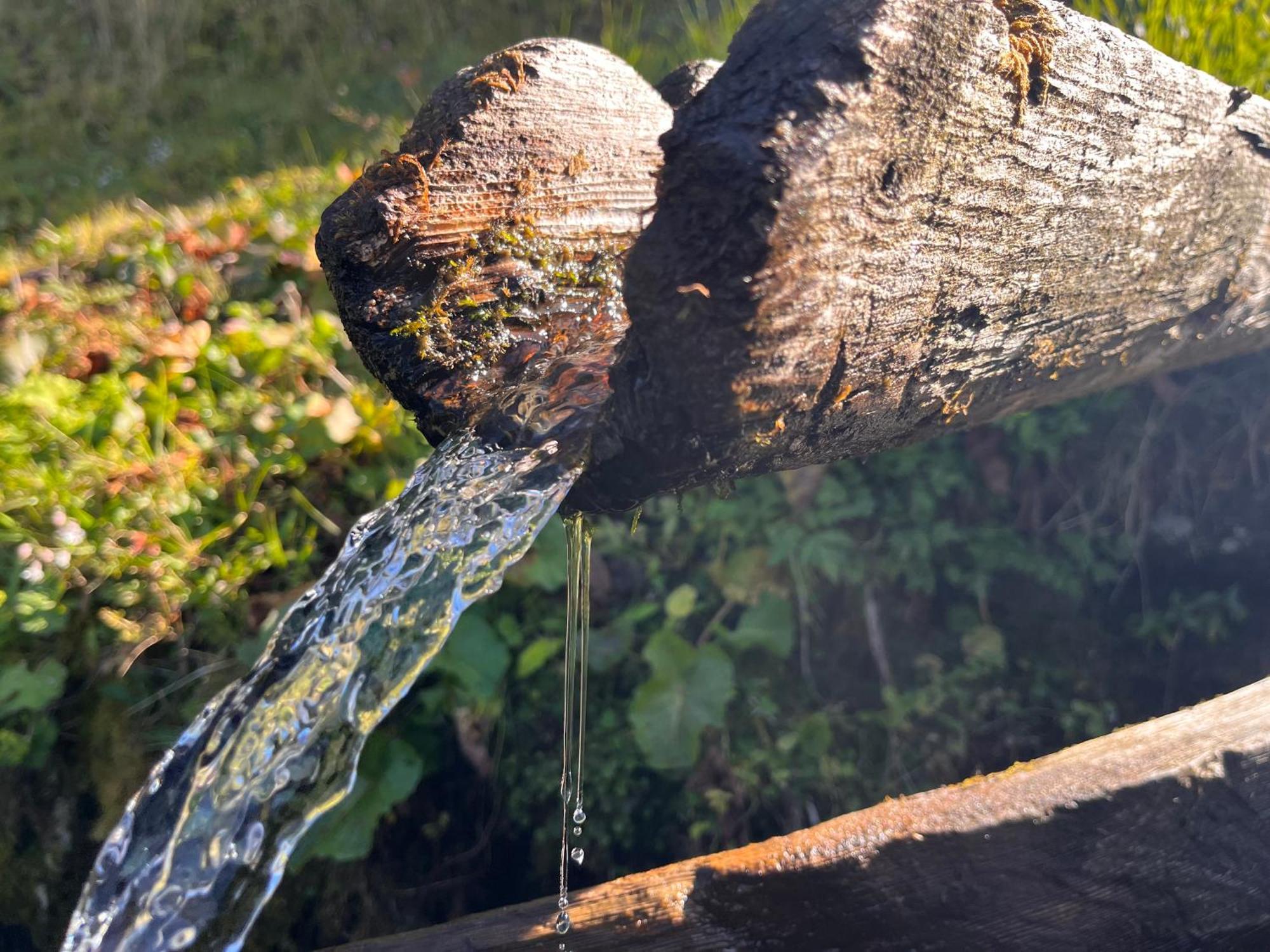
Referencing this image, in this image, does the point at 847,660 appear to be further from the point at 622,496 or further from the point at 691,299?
the point at 691,299

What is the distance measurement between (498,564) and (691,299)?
567 millimetres

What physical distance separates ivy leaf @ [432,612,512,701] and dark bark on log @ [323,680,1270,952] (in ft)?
3.49

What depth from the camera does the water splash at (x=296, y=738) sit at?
1273 mm

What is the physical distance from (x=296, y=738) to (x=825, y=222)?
3.61 ft

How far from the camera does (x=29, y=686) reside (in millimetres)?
2254

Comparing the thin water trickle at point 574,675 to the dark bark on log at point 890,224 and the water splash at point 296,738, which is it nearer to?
the water splash at point 296,738

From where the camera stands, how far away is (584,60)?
1438 mm

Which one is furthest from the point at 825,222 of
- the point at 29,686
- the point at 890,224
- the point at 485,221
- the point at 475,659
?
the point at 29,686

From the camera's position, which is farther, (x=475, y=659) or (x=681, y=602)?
(x=681, y=602)

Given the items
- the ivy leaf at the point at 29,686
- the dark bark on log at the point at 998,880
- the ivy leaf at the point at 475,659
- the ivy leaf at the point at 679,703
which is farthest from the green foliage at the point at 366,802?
the dark bark on log at the point at 998,880

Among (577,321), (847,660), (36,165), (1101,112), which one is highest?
(1101,112)

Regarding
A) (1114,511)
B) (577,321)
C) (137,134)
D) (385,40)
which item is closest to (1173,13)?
(1114,511)

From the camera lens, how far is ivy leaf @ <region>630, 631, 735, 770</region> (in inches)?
93.5

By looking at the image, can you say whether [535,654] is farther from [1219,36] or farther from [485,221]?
[1219,36]
